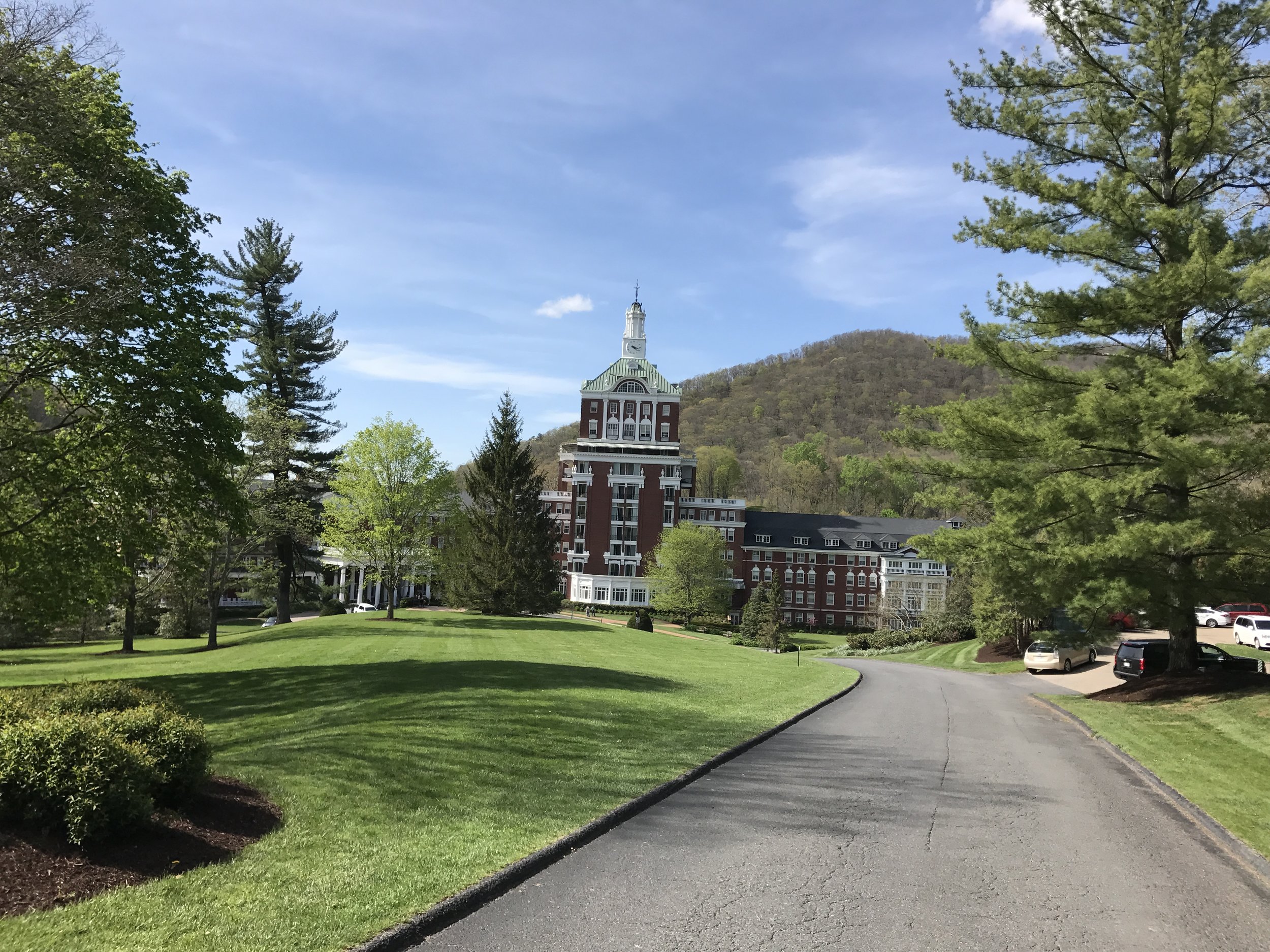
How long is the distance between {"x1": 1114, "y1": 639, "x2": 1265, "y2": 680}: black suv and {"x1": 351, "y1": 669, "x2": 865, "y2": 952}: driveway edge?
1921 centimetres

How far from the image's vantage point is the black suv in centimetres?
2356

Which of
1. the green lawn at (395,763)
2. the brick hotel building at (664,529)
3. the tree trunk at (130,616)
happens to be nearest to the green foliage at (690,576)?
the brick hotel building at (664,529)

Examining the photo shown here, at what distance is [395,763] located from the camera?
9.84m

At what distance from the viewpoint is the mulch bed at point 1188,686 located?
18.8m

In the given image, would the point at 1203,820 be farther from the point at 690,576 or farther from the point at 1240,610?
the point at 690,576

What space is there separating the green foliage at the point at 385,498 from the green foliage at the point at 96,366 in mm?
24015

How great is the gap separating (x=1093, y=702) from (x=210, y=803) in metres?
21.2

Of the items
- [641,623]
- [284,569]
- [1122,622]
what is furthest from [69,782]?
[1122,622]

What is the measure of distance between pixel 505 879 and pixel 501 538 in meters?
41.3

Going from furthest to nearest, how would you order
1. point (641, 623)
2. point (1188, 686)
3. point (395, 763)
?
point (641, 623) → point (1188, 686) → point (395, 763)

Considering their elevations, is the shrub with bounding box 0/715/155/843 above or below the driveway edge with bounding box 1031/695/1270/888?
above

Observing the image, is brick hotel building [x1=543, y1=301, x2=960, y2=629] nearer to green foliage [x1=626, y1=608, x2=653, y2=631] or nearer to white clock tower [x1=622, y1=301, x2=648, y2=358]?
white clock tower [x1=622, y1=301, x2=648, y2=358]

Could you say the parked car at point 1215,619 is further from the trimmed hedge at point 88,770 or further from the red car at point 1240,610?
the trimmed hedge at point 88,770

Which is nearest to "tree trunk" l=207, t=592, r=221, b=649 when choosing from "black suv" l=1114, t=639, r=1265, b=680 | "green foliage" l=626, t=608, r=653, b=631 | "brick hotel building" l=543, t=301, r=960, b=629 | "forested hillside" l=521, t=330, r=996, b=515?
"green foliage" l=626, t=608, r=653, b=631
